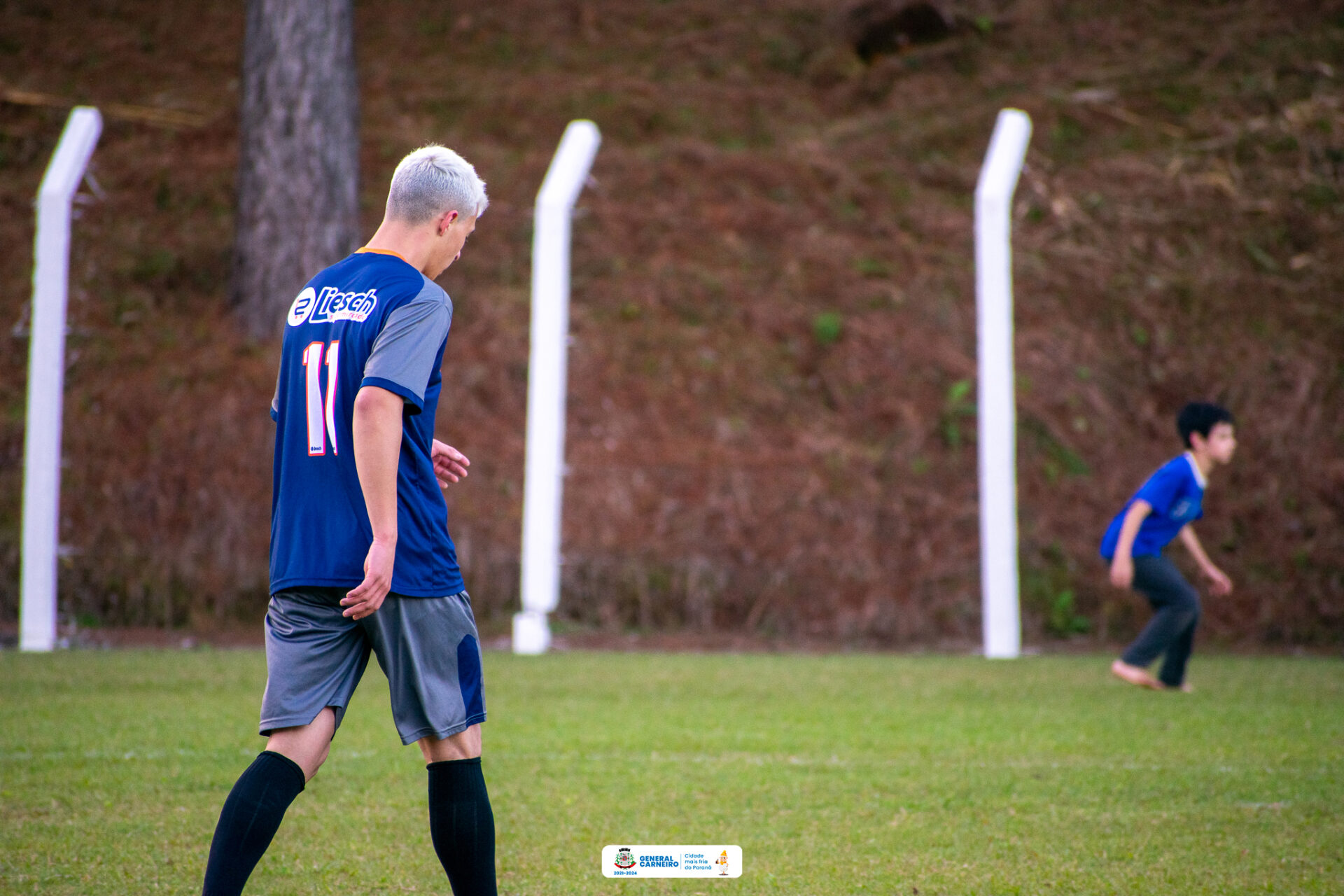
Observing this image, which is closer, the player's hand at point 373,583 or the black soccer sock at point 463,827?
the player's hand at point 373,583

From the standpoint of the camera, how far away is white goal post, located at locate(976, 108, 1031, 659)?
8.70 meters

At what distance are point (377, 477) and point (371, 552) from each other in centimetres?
15

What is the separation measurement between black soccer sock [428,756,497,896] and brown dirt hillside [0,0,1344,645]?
686cm

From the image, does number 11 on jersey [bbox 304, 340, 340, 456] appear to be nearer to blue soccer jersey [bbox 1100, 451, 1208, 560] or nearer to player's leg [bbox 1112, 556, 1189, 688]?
blue soccer jersey [bbox 1100, 451, 1208, 560]

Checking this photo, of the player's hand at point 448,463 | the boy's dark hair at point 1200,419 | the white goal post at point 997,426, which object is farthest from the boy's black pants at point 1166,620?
the player's hand at point 448,463

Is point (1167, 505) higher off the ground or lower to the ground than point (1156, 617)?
higher

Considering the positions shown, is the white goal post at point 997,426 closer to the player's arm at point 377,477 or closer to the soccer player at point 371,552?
the soccer player at point 371,552

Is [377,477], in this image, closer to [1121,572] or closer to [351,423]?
[351,423]

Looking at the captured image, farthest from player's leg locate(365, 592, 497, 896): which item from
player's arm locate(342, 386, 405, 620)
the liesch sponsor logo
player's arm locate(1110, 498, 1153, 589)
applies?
player's arm locate(1110, 498, 1153, 589)

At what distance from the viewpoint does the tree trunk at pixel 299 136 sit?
10922mm

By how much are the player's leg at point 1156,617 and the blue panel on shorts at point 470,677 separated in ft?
17.0

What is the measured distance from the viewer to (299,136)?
11.0 m

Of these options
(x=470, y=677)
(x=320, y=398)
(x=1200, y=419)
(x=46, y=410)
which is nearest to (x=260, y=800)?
(x=470, y=677)

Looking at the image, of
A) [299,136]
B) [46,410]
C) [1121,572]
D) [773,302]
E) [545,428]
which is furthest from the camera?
[773,302]
